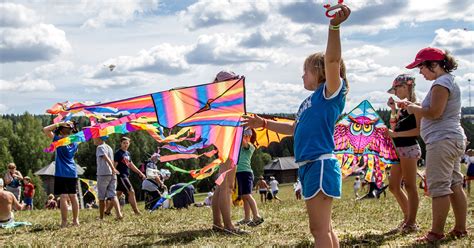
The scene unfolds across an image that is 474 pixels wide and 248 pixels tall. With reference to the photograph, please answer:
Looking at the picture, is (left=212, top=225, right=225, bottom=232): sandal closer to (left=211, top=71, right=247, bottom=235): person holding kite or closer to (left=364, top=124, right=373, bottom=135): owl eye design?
(left=211, top=71, right=247, bottom=235): person holding kite

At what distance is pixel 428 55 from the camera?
5348 millimetres

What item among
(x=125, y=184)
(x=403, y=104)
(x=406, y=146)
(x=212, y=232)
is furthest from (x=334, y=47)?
(x=125, y=184)

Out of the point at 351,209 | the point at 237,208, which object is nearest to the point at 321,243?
the point at 351,209

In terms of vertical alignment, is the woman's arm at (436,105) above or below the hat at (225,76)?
below

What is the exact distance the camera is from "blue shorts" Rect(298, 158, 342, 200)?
3715mm

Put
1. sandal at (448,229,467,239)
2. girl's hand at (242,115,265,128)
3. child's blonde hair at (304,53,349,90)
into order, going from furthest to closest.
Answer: sandal at (448,229,467,239) → girl's hand at (242,115,265,128) → child's blonde hair at (304,53,349,90)

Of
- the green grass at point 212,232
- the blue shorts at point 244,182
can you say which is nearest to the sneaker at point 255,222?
the green grass at point 212,232

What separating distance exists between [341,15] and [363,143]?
444 cm

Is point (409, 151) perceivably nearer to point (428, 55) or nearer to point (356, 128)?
point (428, 55)

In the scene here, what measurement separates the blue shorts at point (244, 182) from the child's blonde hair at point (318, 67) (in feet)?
13.7

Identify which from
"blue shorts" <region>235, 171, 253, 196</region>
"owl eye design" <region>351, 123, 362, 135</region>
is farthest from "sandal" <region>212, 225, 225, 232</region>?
"owl eye design" <region>351, 123, 362, 135</region>

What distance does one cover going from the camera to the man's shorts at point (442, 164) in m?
5.22

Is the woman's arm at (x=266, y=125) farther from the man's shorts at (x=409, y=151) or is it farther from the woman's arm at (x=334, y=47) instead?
the man's shorts at (x=409, y=151)

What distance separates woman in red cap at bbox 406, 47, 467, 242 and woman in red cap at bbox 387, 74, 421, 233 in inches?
20.6
